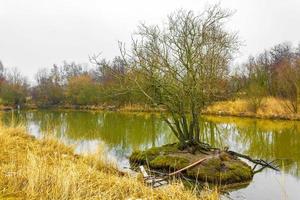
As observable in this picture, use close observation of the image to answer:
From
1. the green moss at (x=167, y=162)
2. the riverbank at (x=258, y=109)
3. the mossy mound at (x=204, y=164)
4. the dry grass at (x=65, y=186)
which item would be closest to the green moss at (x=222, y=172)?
the mossy mound at (x=204, y=164)

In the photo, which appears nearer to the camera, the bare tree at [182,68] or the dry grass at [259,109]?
the bare tree at [182,68]

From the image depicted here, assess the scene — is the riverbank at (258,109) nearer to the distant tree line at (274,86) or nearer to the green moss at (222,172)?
the distant tree line at (274,86)

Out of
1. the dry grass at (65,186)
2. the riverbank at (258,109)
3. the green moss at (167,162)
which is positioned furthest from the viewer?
the riverbank at (258,109)

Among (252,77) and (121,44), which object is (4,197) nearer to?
(121,44)

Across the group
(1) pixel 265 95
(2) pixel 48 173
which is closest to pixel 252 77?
(1) pixel 265 95

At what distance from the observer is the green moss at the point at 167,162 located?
948 cm

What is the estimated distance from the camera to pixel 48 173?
448 cm

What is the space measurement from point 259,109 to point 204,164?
18268mm

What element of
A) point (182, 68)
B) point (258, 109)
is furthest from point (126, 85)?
point (258, 109)

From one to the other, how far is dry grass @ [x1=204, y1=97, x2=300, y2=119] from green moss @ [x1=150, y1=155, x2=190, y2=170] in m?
16.1

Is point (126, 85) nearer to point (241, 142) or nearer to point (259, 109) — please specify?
point (241, 142)

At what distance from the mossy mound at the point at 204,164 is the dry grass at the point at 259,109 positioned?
15574 millimetres

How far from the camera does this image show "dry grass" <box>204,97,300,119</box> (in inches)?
982

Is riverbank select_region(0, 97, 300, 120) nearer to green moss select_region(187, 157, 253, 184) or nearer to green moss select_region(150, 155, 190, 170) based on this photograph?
green moss select_region(150, 155, 190, 170)
